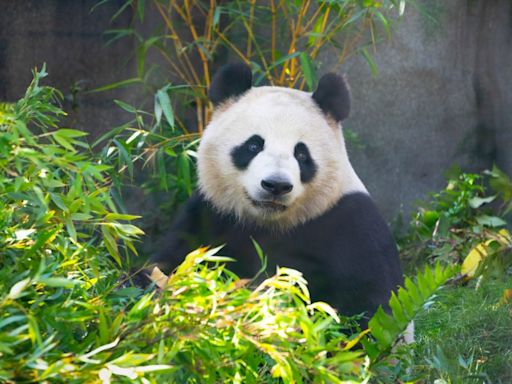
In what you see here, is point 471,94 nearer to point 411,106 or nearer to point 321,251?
point 411,106

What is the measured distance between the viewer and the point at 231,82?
146 inches

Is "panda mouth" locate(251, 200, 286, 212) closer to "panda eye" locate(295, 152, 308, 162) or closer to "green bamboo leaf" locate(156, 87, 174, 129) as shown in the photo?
"panda eye" locate(295, 152, 308, 162)

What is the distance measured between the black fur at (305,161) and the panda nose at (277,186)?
0.72 feet

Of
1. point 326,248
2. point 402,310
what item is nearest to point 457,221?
point 326,248

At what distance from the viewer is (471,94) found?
19.5 feet

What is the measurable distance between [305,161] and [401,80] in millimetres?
2734

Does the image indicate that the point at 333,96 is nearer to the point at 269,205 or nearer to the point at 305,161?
the point at 305,161

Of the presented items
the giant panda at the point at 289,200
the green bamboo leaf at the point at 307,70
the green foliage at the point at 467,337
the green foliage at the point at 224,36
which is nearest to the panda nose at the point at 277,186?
the giant panda at the point at 289,200

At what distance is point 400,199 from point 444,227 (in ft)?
2.75

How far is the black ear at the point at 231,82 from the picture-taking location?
3.68 m

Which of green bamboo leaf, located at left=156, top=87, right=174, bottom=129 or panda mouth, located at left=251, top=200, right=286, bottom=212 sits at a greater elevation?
green bamboo leaf, located at left=156, top=87, right=174, bottom=129

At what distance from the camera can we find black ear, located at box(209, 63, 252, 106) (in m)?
3.68

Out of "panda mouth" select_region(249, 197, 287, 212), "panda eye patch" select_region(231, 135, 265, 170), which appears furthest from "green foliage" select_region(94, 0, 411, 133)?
"panda mouth" select_region(249, 197, 287, 212)

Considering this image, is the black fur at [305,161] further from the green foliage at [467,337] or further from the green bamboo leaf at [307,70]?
the green bamboo leaf at [307,70]
